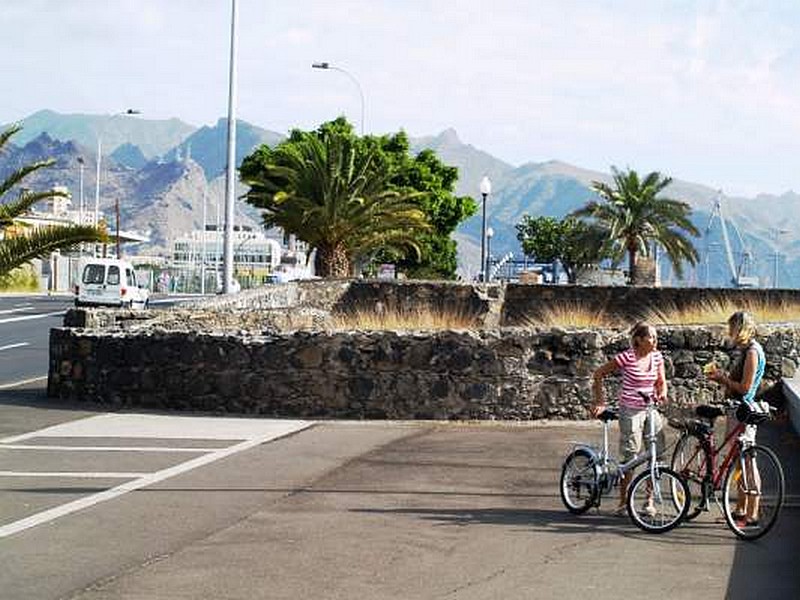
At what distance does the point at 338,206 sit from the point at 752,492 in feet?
99.7

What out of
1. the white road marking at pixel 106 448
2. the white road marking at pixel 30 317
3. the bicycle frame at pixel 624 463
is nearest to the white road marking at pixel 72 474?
the white road marking at pixel 106 448

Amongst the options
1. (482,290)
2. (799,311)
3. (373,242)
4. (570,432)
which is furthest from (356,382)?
(373,242)

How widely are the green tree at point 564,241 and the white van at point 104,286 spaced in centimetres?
2715

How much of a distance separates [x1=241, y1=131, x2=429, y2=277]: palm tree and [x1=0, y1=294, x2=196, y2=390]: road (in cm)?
821

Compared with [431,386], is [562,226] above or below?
above

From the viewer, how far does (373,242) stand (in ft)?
136

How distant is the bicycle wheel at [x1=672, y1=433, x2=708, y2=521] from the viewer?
390 inches

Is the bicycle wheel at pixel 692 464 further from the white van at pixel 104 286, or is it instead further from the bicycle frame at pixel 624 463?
the white van at pixel 104 286

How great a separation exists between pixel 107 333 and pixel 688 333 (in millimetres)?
8258

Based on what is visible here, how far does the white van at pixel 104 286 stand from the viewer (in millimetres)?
43469

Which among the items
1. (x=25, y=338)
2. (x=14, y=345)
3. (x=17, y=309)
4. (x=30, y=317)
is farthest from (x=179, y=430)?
(x=17, y=309)

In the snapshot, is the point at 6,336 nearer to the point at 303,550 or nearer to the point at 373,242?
the point at 373,242

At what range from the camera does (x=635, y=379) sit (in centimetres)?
1032

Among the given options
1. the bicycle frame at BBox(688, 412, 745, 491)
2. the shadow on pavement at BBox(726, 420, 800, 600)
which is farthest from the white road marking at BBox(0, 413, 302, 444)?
the shadow on pavement at BBox(726, 420, 800, 600)
